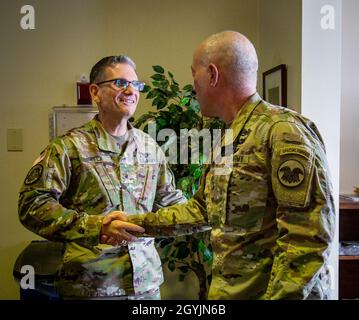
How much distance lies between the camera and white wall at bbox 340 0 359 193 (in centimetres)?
234

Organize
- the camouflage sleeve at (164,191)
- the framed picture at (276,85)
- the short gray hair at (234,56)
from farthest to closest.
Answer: the framed picture at (276,85)
the camouflage sleeve at (164,191)
the short gray hair at (234,56)

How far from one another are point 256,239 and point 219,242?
0.10 metres

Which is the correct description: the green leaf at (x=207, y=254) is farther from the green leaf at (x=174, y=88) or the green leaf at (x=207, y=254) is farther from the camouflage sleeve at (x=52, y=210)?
the camouflage sleeve at (x=52, y=210)

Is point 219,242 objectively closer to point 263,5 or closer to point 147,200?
point 147,200

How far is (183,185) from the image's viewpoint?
1.93 m

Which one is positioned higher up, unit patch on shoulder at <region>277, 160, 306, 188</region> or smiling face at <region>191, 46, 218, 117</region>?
smiling face at <region>191, 46, 218, 117</region>

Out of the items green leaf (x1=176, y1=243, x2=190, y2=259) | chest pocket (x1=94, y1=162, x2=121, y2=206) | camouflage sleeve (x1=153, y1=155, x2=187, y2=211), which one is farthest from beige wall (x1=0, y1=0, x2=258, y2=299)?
chest pocket (x1=94, y1=162, x2=121, y2=206)

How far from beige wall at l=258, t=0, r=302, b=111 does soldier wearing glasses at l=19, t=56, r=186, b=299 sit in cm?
80

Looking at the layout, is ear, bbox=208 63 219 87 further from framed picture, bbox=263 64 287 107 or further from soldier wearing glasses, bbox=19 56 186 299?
framed picture, bbox=263 64 287 107

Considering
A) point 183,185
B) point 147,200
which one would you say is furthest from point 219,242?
point 183,185

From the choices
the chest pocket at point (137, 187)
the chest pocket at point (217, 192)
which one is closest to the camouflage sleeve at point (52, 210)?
the chest pocket at point (137, 187)

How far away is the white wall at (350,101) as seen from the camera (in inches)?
92.0

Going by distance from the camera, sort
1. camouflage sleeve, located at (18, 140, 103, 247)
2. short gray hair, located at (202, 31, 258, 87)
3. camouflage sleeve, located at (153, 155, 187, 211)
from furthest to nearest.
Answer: camouflage sleeve, located at (153, 155, 187, 211)
camouflage sleeve, located at (18, 140, 103, 247)
short gray hair, located at (202, 31, 258, 87)

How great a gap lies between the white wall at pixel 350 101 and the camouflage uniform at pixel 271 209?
1.55 meters
